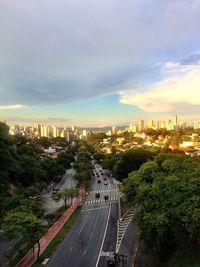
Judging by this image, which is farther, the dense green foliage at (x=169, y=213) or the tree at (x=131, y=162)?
the tree at (x=131, y=162)

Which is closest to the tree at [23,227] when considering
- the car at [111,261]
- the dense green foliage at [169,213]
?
the car at [111,261]

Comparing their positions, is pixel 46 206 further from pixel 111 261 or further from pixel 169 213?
pixel 169 213

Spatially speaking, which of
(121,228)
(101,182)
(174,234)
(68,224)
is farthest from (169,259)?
(101,182)

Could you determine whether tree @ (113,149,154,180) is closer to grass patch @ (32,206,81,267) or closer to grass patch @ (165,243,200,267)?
grass patch @ (32,206,81,267)

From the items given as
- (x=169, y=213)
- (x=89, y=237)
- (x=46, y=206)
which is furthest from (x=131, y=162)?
(x=169, y=213)

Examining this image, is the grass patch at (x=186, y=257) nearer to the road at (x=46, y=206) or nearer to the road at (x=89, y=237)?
the road at (x=89, y=237)

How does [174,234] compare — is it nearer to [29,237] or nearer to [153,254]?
[153,254]

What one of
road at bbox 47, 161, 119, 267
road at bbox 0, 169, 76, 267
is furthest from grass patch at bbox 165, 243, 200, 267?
road at bbox 0, 169, 76, 267
